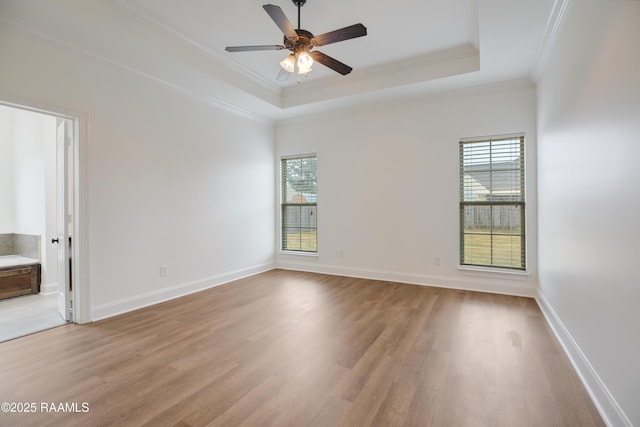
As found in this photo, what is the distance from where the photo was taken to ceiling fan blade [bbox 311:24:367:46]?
8.25 ft

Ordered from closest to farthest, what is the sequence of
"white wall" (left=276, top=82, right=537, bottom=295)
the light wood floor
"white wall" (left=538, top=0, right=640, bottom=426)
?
"white wall" (left=538, top=0, right=640, bottom=426) → the light wood floor → "white wall" (left=276, top=82, right=537, bottom=295)

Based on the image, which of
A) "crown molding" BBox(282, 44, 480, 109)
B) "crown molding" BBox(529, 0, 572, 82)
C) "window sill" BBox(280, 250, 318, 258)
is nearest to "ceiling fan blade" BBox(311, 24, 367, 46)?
"crown molding" BBox(529, 0, 572, 82)

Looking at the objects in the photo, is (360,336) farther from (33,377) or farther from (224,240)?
(224,240)

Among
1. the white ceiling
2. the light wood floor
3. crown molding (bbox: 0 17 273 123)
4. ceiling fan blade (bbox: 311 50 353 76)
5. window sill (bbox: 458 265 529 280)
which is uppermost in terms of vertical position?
the white ceiling

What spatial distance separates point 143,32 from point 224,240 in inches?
118

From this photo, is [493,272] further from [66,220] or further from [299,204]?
[66,220]

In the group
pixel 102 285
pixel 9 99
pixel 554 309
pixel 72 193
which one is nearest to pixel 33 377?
pixel 102 285

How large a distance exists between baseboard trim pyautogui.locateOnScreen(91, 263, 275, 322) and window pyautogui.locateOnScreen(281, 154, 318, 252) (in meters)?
1.02

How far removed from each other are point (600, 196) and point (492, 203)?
2608mm

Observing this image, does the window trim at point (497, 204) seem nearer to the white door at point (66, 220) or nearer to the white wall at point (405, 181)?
the white wall at point (405, 181)

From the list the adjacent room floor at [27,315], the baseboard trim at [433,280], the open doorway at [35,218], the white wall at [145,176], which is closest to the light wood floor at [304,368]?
the adjacent room floor at [27,315]

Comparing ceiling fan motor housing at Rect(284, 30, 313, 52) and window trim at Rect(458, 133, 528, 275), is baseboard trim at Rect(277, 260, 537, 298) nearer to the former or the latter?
window trim at Rect(458, 133, 528, 275)

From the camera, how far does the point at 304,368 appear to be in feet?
7.62

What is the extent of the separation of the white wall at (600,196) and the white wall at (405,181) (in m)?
1.32
